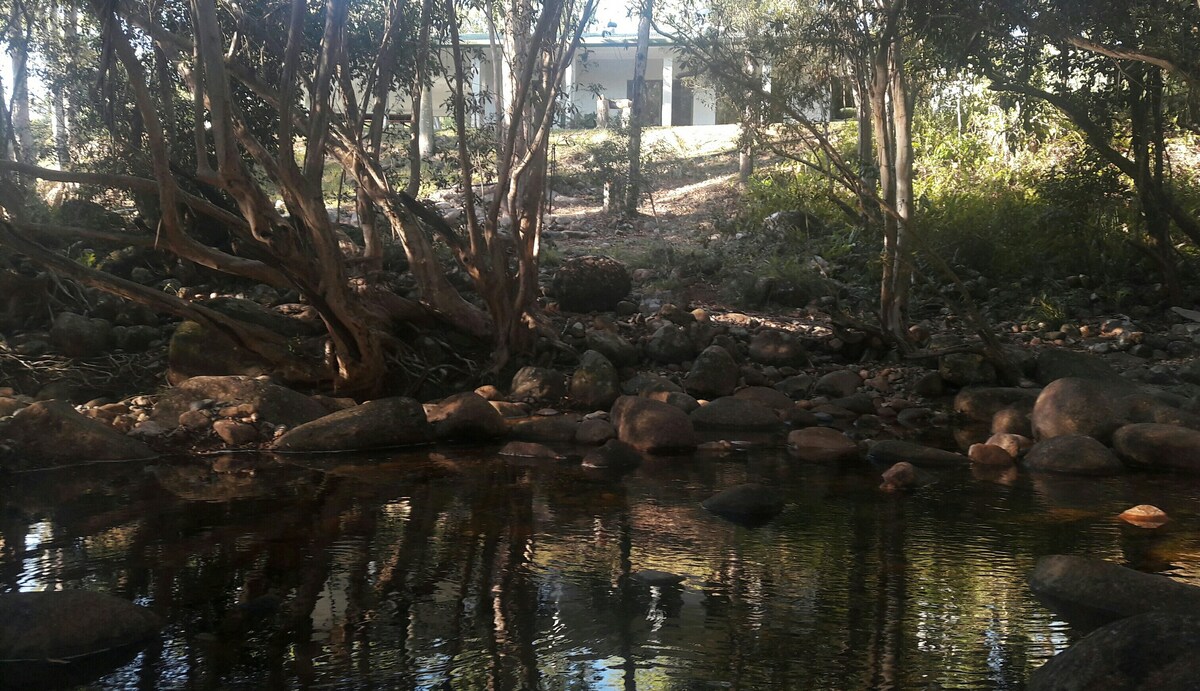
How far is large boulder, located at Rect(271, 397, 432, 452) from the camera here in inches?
335

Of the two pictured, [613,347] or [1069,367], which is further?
[613,347]

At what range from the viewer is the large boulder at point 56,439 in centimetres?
780

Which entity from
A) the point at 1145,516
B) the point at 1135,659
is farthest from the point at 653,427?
the point at 1135,659

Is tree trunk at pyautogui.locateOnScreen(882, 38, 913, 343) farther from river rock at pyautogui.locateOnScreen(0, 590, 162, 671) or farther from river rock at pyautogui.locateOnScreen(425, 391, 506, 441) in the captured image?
river rock at pyautogui.locateOnScreen(0, 590, 162, 671)

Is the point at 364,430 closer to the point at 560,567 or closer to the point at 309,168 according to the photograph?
the point at 309,168

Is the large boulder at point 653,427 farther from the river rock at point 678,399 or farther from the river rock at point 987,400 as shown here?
the river rock at point 987,400

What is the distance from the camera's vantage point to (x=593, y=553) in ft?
18.6

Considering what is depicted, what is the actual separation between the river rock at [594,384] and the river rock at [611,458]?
6.40 ft

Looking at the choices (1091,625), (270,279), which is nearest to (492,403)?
(270,279)

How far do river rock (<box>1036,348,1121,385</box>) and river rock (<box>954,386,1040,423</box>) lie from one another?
2.19 feet

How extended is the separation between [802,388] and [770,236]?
6082 millimetres

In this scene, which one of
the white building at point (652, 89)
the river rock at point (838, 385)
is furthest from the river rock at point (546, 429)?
the white building at point (652, 89)

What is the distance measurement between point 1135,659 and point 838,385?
Result: 752 cm

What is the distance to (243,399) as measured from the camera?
8.98 m
